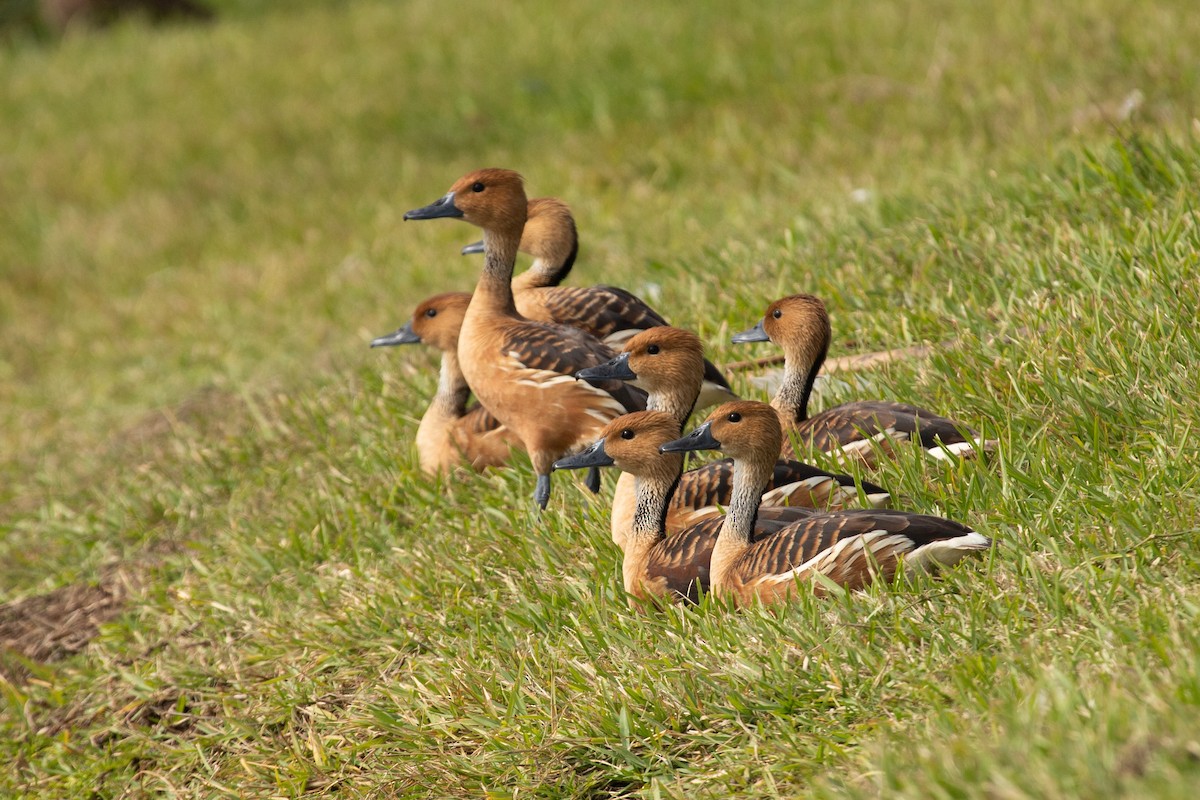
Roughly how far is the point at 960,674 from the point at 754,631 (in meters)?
0.62

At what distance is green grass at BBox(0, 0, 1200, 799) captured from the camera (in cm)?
330

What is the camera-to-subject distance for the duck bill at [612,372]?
445 centimetres

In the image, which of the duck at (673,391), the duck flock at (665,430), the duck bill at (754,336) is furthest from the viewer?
the duck bill at (754,336)

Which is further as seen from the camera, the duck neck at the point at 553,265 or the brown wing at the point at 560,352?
the duck neck at the point at 553,265

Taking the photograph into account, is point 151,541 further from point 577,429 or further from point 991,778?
point 991,778

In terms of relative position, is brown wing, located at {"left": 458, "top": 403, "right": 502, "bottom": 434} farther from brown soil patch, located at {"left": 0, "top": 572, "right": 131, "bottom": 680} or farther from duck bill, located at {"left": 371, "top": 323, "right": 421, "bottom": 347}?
brown soil patch, located at {"left": 0, "top": 572, "right": 131, "bottom": 680}

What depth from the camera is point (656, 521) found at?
4121 mm

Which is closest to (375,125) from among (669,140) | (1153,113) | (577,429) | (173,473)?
(669,140)

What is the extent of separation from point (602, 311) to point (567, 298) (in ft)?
0.76

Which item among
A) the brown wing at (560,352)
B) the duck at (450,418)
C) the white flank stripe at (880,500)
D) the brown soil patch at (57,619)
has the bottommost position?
the brown soil patch at (57,619)

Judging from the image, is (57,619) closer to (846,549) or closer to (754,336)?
(754,336)

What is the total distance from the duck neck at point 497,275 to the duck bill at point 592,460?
1300mm

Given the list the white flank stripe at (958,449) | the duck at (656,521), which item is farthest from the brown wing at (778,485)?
the white flank stripe at (958,449)

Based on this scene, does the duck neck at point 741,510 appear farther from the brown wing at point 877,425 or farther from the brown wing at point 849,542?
the brown wing at point 877,425
